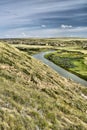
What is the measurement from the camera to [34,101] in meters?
27.9

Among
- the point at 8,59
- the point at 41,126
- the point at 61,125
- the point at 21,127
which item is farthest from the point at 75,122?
the point at 8,59

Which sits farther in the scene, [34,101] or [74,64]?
[74,64]

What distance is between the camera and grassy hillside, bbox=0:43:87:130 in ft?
80.7

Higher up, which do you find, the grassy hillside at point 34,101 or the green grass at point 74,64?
the grassy hillside at point 34,101

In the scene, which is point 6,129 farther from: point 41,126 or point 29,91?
point 29,91

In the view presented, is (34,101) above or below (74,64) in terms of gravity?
above

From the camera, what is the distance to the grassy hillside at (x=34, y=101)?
80.7 feet

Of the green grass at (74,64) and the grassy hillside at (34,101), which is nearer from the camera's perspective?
the grassy hillside at (34,101)

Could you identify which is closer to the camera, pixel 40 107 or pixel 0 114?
pixel 0 114

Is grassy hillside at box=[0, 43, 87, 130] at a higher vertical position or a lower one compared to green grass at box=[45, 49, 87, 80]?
higher

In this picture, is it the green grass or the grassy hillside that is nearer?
the grassy hillside

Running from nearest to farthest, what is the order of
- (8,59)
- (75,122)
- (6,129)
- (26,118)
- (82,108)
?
1. (6,129)
2. (26,118)
3. (75,122)
4. (82,108)
5. (8,59)

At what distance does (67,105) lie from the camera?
3067 centimetres

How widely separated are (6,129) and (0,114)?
1.60 meters
